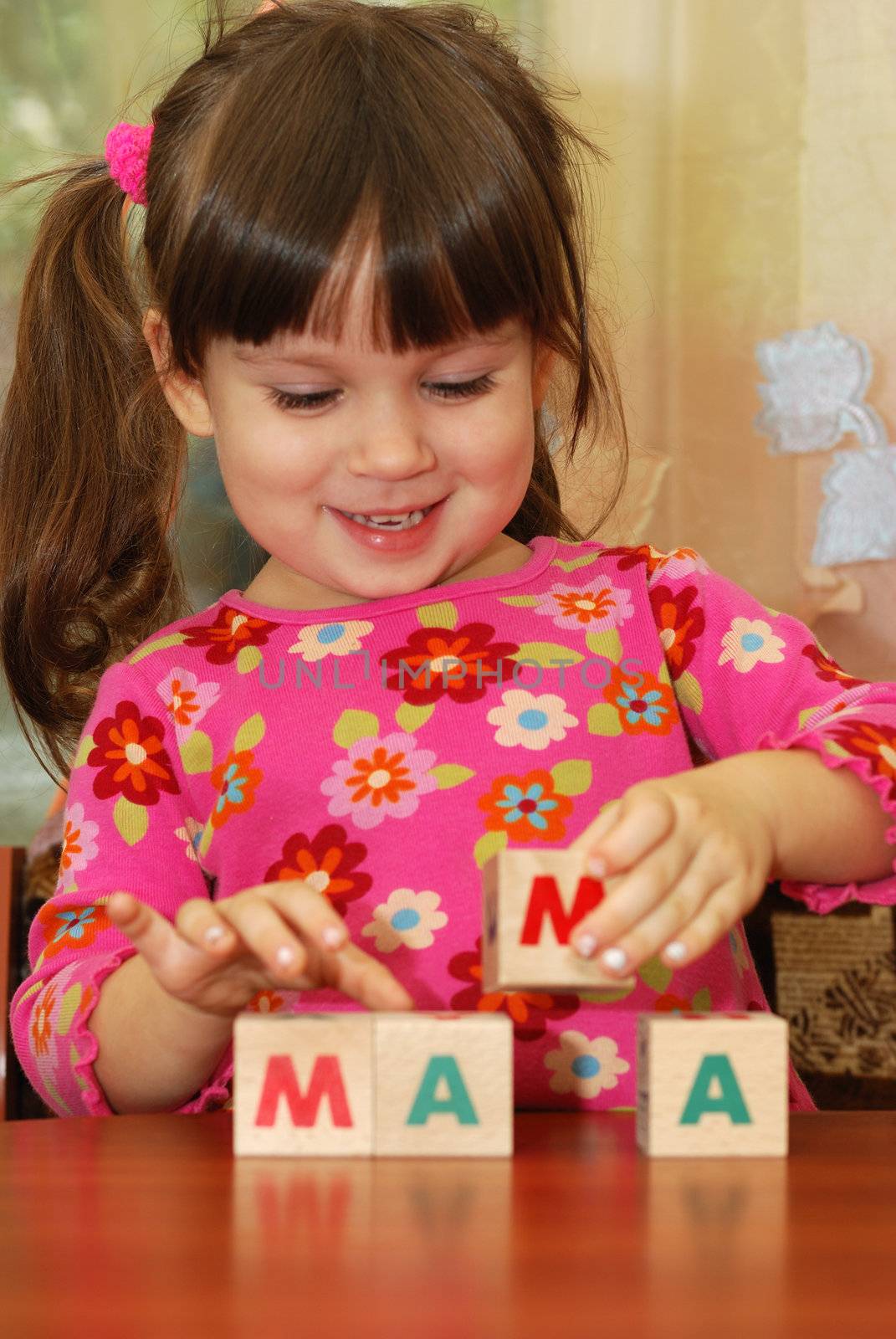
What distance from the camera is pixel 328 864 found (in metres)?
0.93

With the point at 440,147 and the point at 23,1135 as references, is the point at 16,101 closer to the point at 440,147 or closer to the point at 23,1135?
the point at 440,147

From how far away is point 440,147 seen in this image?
2.94ft

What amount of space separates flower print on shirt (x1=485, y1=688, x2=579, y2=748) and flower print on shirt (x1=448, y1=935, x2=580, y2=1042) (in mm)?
125

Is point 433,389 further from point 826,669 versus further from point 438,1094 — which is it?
point 438,1094

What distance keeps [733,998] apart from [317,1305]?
0.56 m

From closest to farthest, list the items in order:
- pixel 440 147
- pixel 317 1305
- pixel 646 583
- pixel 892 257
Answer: pixel 317 1305, pixel 440 147, pixel 646 583, pixel 892 257

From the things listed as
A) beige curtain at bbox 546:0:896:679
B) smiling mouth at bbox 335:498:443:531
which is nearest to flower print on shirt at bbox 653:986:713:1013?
smiling mouth at bbox 335:498:443:531

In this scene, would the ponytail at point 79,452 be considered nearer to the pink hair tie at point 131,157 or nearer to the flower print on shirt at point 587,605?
the pink hair tie at point 131,157

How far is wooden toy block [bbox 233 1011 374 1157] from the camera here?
62 cm

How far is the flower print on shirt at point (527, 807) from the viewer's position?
919 mm

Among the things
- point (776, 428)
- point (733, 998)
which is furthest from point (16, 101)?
point (733, 998)

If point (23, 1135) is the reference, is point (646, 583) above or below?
above

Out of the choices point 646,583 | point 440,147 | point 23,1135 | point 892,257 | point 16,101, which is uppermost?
point 16,101

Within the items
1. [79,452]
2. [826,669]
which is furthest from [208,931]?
[79,452]
